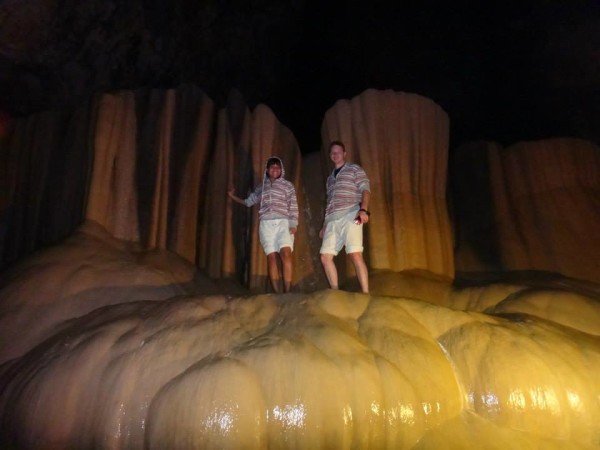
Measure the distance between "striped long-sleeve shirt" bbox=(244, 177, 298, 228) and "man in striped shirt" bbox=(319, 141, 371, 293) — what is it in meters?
0.47

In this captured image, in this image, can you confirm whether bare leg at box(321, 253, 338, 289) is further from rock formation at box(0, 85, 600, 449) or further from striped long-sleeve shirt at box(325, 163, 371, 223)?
rock formation at box(0, 85, 600, 449)

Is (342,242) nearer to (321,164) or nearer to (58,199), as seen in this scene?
(321,164)

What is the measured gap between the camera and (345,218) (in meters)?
4.27

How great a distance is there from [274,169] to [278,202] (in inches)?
14.3

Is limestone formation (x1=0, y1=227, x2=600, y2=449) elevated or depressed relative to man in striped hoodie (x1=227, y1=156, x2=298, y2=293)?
depressed

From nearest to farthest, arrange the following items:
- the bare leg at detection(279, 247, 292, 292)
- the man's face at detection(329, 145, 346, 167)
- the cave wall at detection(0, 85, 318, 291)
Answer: the man's face at detection(329, 145, 346, 167)
the bare leg at detection(279, 247, 292, 292)
the cave wall at detection(0, 85, 318, 291)

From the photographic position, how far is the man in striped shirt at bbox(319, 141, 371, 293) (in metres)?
4.19

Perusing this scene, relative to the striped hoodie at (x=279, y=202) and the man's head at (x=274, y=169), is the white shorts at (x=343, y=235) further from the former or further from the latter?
the man's head at (x=274, y=169)

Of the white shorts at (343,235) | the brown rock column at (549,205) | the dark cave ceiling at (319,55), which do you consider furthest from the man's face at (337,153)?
the dark cave ceiling at (319,55)

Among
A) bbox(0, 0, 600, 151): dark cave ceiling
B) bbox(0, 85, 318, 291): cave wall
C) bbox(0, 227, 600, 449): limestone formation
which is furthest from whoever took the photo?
bbox(0, 0, 600, 151): dark cave ceiling

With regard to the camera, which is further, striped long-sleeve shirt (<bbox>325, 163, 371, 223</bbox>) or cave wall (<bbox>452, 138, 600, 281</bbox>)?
cave wall (<bbox>452, 138, 600, 281</bbox>)

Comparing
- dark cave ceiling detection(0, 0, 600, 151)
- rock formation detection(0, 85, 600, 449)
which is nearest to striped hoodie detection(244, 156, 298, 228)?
rock formation detection(0, 85, 600, 449)

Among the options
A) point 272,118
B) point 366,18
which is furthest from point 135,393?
point 366,18

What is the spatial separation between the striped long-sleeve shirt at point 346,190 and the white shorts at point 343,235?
6 centimetres
